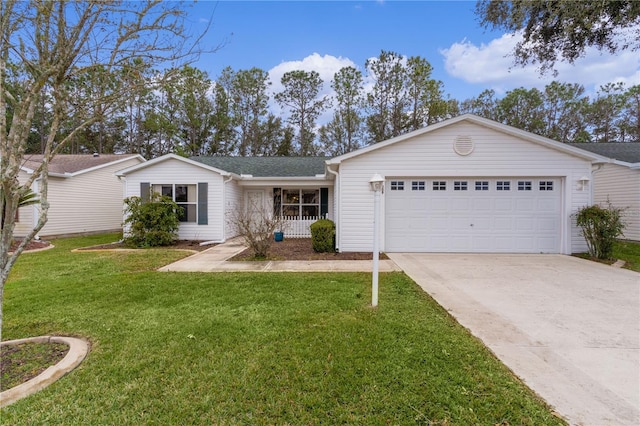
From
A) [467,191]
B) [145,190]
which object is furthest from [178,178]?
[467,191]

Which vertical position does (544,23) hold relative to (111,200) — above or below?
above

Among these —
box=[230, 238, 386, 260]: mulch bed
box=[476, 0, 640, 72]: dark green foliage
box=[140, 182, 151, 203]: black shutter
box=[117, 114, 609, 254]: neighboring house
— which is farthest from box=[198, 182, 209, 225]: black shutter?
box=[476, 0, 640, 72]: dark green foliage

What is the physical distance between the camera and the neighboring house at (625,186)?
11.1 m

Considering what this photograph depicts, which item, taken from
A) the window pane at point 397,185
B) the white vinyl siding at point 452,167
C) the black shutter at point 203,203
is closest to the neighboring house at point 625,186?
the white vinyl siding at point 452,167

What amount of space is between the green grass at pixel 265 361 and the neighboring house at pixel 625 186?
11368 millimetres

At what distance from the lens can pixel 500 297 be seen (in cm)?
479

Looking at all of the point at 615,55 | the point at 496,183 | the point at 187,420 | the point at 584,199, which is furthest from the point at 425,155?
the point at 187,420

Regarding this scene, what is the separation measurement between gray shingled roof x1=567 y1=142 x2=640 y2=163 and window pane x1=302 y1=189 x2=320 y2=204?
1264cm

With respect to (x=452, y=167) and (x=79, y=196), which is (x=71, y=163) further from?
(x=452, y=167)

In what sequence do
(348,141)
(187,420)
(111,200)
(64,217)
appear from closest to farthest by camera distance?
(187,420) → (64,217) → (111,200) → (348,141)

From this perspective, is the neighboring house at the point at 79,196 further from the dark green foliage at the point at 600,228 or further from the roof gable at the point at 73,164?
the dark green foliage at the point at 600,228

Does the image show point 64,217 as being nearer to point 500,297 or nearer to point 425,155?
point 425,155

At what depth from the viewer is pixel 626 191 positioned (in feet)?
37.6

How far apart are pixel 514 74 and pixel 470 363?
11.1 m
